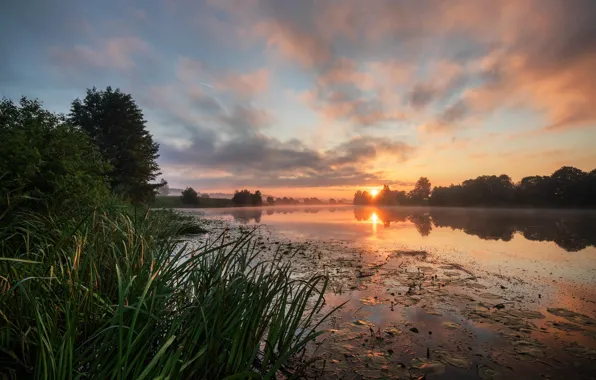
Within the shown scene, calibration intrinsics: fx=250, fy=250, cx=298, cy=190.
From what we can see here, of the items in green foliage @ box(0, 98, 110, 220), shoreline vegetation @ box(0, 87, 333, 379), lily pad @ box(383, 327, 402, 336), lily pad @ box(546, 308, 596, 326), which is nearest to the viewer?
shoreline vegetation @ box(0, 87, 333, 379)

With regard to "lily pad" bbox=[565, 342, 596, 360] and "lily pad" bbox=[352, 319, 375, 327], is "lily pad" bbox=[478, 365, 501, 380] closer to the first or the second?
"lily pad" bbox=[565, 342, 596, 360]

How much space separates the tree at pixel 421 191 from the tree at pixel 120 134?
99.1 metres

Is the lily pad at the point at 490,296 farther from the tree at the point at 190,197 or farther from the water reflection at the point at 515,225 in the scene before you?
the tree at the point at 190,197

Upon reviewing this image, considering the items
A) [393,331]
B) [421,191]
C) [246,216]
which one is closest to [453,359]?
[393,331]

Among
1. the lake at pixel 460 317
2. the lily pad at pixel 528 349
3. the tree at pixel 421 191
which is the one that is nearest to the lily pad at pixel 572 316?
the lake at pixel 460 317

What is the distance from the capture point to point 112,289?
366cm

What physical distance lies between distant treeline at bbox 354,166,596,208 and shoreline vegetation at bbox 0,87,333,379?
266ft

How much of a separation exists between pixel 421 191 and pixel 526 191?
3864 centimetres

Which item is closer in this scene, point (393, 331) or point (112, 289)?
point (112, 289)

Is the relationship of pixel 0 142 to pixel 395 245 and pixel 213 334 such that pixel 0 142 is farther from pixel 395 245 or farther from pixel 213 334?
pixel 395 245

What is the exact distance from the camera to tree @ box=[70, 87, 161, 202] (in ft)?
88.7

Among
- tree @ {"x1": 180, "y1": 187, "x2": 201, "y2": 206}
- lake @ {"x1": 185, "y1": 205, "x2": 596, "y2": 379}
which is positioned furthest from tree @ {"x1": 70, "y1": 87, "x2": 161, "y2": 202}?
tree @ {"x1": 180, "y1": 187, "x2": 201, "y2": 206}

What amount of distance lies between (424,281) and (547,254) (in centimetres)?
888

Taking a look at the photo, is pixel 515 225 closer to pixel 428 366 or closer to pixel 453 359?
pixel 453 359
